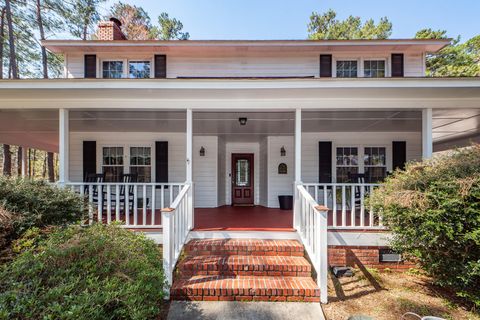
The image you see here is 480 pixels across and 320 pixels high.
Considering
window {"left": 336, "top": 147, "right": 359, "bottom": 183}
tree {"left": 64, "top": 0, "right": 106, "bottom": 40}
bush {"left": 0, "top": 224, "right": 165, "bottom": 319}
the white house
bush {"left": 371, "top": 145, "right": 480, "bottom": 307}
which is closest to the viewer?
bush {"left": 0, "top": 224, "right": 165, "bottom": 319}

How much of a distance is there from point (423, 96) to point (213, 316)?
17.1ft

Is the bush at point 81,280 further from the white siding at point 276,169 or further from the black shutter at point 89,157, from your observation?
the white siding at point 276,169

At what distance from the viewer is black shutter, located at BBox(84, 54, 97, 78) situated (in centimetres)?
741

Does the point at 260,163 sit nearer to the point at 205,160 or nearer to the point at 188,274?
the point at 205,160

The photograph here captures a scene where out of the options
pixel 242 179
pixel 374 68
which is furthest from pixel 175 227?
pixel 374 68

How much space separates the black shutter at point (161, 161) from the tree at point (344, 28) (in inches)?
573

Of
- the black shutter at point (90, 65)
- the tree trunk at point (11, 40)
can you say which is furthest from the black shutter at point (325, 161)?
the tree trunk at point (11, 40)

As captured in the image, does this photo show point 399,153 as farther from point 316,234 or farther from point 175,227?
point 175,227

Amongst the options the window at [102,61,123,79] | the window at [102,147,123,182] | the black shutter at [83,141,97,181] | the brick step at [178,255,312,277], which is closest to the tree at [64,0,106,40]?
the window at [102,61,123,79]

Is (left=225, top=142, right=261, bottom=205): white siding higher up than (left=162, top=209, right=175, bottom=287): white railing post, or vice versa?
(left=225, top=142, right=261, bottom=205): white siding

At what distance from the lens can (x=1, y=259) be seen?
8.85ft

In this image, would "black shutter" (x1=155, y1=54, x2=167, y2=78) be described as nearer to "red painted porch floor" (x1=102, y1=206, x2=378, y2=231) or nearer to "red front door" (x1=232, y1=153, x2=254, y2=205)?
"red front door" (x1=232, y1=153, x2=254, y2=205)

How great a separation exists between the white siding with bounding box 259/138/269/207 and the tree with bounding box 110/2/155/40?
14.1m

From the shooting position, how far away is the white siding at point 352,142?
786 cm
